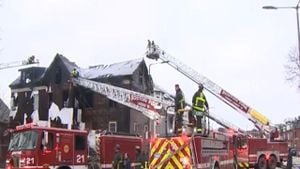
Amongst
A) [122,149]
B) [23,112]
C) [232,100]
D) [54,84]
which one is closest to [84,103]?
[54,84]

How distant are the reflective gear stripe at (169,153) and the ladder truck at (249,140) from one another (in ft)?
16.7

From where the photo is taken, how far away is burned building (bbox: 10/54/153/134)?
48.8 meters

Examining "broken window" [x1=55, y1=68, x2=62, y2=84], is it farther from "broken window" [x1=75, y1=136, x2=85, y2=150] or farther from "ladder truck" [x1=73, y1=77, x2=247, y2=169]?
"ladder truck" [x1=73, y1=77, x2=247, y2=169]

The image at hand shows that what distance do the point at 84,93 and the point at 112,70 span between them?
350 centimetres

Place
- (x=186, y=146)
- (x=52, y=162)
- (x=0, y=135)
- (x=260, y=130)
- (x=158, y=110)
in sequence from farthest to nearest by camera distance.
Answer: (x=0, y=135), (x=158, y=110), (x=260, y=130), (x=52, y=162), (x=186, y=146)

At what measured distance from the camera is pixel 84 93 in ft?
167

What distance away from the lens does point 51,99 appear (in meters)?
53.5

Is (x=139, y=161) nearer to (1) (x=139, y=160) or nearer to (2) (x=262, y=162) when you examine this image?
(1) (x=139, y=160)

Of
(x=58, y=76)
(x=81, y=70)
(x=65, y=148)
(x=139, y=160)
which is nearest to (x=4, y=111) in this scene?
(x=58, y=76)

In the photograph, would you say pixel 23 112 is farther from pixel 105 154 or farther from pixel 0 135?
pixel 105 154

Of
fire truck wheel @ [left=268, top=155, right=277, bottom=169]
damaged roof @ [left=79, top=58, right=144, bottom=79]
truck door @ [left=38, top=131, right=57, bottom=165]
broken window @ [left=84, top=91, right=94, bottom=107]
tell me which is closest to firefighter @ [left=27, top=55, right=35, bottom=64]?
damaged roof @ [left=79, top=58, right=144, bottom=79]

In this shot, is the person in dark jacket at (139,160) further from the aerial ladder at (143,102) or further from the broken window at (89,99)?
the broken window at (89,99)

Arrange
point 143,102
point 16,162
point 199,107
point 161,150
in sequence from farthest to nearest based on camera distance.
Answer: point 143,102, point 16,162, point 199,107, point 161,150

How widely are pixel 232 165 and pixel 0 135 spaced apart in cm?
3122
